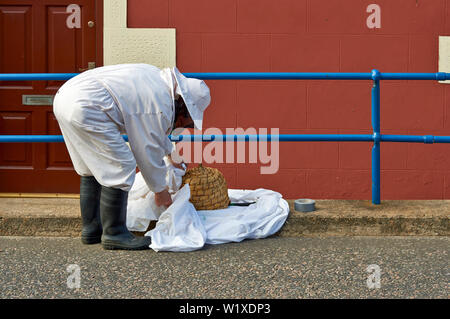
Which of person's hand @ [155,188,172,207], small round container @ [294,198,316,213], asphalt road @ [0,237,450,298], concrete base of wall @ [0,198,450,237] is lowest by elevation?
asphalt road @ [0,237,450,298]

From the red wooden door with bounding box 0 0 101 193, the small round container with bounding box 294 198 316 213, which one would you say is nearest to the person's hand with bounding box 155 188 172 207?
the small round container with bounding box 294 198 316 213

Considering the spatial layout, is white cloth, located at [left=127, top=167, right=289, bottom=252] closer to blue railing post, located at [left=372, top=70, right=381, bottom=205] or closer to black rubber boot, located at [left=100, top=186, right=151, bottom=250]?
black rubber boot, located at [left=100, top=186, right=151, bottom=250]

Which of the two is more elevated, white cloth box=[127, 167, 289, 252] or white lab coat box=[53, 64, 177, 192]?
white lab coat box=[53, 64, 177, 192]

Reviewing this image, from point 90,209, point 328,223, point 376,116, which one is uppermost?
point 376,116

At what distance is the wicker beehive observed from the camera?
369 centimetres

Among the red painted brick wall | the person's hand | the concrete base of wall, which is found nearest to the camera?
the person's hand

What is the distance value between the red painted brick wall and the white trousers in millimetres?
1793

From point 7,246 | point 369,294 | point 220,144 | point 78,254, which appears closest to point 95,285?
point 78,254

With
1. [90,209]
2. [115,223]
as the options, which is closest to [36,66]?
[90,209]

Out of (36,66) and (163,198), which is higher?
(36,66)

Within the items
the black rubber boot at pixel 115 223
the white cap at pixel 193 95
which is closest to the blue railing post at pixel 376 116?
the white cap at pixel 193 95

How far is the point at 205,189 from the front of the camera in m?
3.70

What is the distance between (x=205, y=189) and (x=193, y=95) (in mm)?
727

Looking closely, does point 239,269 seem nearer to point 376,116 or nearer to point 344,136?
point 344,136
